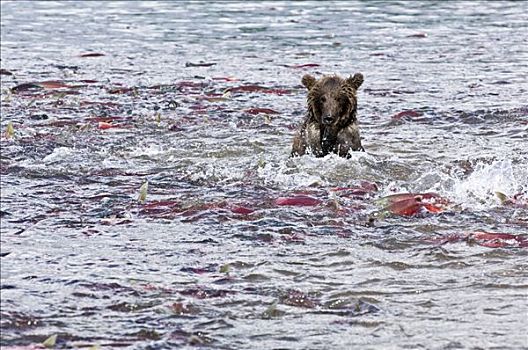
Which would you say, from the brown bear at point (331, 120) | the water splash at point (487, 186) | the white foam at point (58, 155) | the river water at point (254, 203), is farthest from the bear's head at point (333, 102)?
the white foam at point (58, 155)

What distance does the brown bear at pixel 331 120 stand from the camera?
436 inches

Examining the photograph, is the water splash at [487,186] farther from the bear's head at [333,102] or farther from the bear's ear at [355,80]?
the bear's ear at [355,80]

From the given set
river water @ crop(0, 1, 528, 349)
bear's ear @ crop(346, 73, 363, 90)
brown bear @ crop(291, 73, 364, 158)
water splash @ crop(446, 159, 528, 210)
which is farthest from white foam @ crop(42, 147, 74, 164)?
water splash @ crop(446, 159, 528, 210)

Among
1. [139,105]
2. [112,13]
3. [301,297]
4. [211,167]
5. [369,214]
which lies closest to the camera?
[301,297]

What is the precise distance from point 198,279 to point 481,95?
926 cm

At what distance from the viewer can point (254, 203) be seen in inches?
375

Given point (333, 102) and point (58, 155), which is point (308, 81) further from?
point (58, 155)

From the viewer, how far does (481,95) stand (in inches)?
625

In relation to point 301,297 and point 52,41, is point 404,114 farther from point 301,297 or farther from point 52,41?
point 52,41

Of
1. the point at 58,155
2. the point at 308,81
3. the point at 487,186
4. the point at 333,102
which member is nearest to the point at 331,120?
the point at 333,102

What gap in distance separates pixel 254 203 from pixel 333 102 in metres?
1.92

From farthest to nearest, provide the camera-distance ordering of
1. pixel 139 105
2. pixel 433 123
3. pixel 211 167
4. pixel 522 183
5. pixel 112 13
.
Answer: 1. pixel 112 13
2. pixel 139 105
3. pixel 433 123
4. pixel 211 167
5. pixel 522 183

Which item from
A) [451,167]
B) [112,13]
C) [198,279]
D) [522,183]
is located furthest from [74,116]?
[112,13]

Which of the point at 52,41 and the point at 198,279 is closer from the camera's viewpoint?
the point at 198,279
